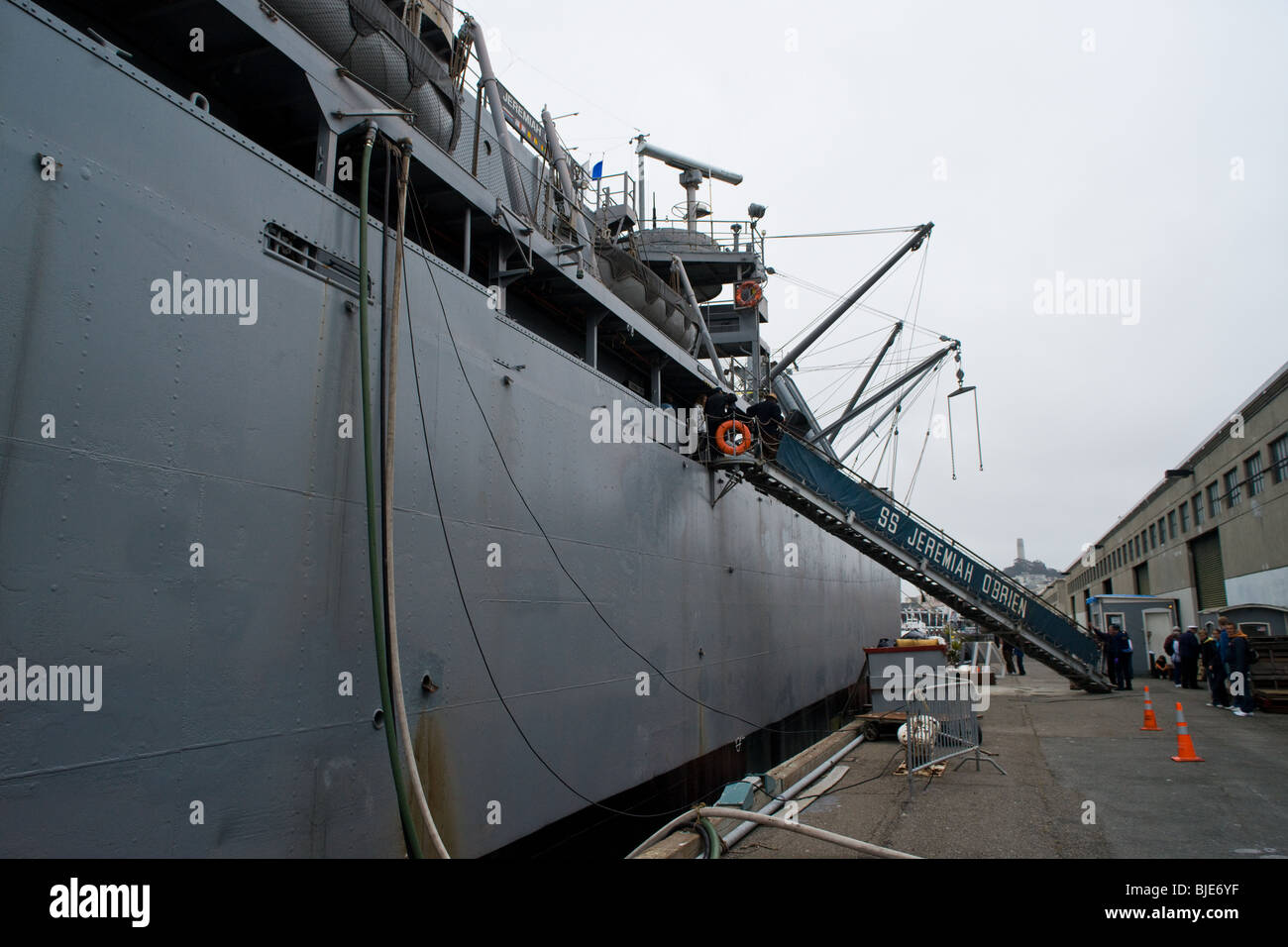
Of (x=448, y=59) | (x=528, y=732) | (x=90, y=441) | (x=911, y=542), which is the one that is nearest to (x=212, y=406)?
(x=90, y=441)

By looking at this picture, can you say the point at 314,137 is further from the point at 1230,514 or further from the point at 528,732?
the point at 1230,514

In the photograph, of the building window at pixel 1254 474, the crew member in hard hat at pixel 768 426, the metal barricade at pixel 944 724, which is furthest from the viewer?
the building window at pixel 1254 474

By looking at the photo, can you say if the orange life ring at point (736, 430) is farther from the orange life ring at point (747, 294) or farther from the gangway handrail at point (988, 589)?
the orange life ring at point (747, 294)

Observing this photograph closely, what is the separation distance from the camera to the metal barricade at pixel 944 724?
8.70 metres

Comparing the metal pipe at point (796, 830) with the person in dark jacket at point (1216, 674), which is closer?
the metal pipe at point (796, 830)

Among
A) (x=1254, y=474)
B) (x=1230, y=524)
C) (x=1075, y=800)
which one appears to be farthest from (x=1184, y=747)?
(x=1230, y=524)

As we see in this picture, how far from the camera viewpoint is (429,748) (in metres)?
5.46

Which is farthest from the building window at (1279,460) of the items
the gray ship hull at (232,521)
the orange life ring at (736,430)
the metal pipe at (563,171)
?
the gray ship hull at (232,521)

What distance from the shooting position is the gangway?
12258 millimetres

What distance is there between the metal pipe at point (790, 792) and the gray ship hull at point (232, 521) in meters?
1.65

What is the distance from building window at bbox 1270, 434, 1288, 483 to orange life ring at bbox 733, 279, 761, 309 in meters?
14.1

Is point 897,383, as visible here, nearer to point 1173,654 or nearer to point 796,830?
point 1173,654

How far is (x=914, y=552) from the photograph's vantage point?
1406 centimetres
